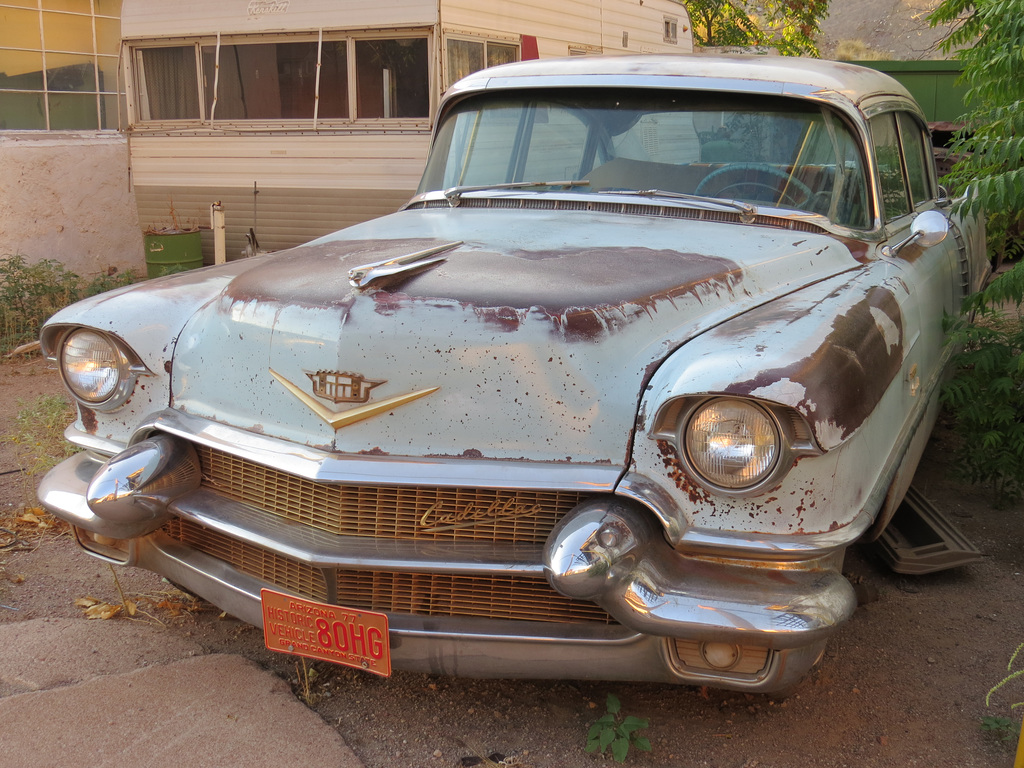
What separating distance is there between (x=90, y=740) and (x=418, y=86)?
6416mm

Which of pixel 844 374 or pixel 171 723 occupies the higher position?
pixel 844 374

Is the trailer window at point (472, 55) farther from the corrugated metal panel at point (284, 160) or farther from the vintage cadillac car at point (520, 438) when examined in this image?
the vintage cadillac car at point (520, 438)

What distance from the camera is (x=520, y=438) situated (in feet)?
7.02

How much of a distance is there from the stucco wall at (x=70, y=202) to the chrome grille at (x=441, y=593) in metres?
7.57

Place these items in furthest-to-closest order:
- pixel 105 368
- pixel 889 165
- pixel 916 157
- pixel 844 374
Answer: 1. pixel 916 157
2. pixel 889 165
3. pixel 105 368
4. pixel 844 374

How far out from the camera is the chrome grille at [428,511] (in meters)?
2.13

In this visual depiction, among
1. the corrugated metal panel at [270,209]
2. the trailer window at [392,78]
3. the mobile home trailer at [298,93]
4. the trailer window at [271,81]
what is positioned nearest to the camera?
the trailer window at [392,78]

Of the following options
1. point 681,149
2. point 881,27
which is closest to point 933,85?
point 681,149

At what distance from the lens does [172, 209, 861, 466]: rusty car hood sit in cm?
214

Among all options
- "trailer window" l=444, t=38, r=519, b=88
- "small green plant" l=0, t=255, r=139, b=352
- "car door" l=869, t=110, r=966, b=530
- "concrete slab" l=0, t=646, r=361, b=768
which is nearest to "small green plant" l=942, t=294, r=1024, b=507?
"car door" l=869, t=110, r=966, b=530

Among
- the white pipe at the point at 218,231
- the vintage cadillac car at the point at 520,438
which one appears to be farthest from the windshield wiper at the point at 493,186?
the white pipe at the point at 218,231

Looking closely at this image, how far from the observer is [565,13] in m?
9.20

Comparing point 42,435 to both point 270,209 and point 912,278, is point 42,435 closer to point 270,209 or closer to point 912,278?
point 912,278

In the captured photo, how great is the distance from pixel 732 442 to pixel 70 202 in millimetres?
8663
